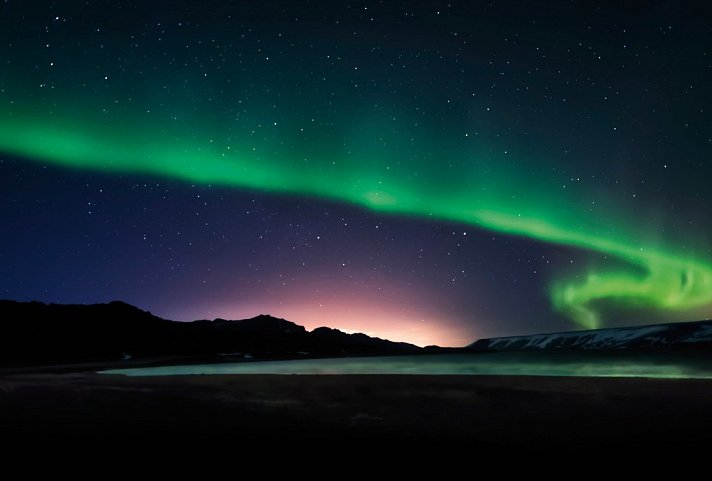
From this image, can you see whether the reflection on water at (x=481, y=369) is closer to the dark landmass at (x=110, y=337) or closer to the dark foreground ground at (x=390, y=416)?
the dark foreground ground at (x=390, y=416)

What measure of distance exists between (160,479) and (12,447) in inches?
183

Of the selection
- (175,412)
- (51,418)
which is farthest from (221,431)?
(51,418)

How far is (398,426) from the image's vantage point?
1288 cm

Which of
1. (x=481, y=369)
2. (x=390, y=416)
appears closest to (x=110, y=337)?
(x=481, y=369)

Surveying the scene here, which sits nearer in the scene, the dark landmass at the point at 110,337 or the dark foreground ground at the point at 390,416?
the dark foreground ground at the point at 390,416

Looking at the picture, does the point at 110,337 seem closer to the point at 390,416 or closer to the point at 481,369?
the point at 481,369

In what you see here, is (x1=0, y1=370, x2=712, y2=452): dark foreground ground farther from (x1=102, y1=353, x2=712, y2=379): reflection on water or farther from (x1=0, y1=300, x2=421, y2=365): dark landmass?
(x1=0, y1=300, x2=421, y2=365): dark landmass

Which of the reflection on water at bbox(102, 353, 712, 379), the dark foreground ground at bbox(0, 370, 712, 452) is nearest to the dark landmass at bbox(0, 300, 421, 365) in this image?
the reflection on water at bbox(102, 353, 712, 379)

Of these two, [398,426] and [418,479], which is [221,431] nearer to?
[398,426]

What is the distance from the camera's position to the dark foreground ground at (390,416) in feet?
37.7

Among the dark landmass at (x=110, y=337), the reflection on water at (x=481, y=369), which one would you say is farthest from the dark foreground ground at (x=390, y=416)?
the dark landmass at (x=110, y=337)

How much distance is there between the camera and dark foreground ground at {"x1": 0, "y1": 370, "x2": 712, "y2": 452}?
37.7 feet

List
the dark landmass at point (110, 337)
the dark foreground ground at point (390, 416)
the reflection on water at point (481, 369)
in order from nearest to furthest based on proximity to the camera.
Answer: the dark foreground ground at point (390, 416) → the reflection on water at point (481, 369) → the dark landmass at point (110, 337)

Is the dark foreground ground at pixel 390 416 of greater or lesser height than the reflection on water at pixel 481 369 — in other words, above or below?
above
